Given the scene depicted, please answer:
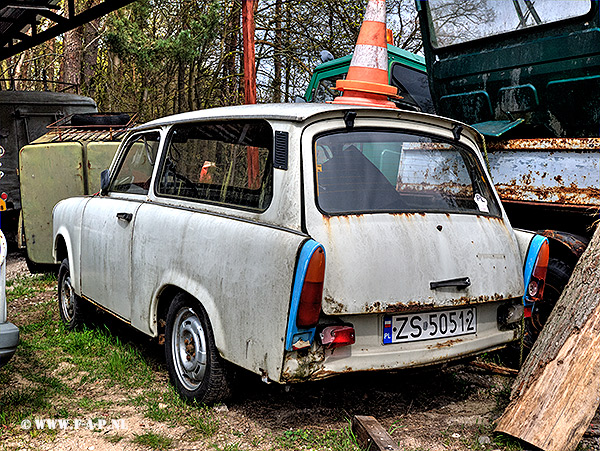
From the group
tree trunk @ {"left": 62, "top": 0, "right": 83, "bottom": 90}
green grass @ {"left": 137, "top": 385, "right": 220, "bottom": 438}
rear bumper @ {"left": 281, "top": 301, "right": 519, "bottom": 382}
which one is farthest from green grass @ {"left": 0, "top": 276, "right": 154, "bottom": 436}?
tree trunk @ {"left": 62, "top": 0, "right": 83, "bottom": 90}

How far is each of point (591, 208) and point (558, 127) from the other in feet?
2.73

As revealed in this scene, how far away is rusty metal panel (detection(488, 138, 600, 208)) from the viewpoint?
4.03 metres

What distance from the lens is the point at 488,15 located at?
16.5ft

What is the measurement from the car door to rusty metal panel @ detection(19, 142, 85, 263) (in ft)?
10.1

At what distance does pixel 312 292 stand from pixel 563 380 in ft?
4.43

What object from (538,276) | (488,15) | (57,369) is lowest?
(57,369)

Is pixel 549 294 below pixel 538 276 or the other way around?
below

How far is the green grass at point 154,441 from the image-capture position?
3396mm

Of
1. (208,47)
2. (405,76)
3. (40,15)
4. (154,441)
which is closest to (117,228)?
(154,441)

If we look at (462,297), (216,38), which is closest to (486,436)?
(462,297)

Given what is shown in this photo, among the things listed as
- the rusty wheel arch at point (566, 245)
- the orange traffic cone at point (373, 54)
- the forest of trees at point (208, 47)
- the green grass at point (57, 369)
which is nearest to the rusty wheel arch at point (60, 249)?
the green grass at point (57, 369)

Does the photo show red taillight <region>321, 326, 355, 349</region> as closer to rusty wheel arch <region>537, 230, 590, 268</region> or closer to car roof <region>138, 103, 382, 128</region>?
car roof <region>138, 103, 382, 128</region>

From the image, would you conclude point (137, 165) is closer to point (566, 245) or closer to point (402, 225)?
point (402, 225)

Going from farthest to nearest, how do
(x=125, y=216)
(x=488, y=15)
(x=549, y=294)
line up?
1. (x=488, y=15)
2. (x=125, y=216)
3. (x=549, y=294)
